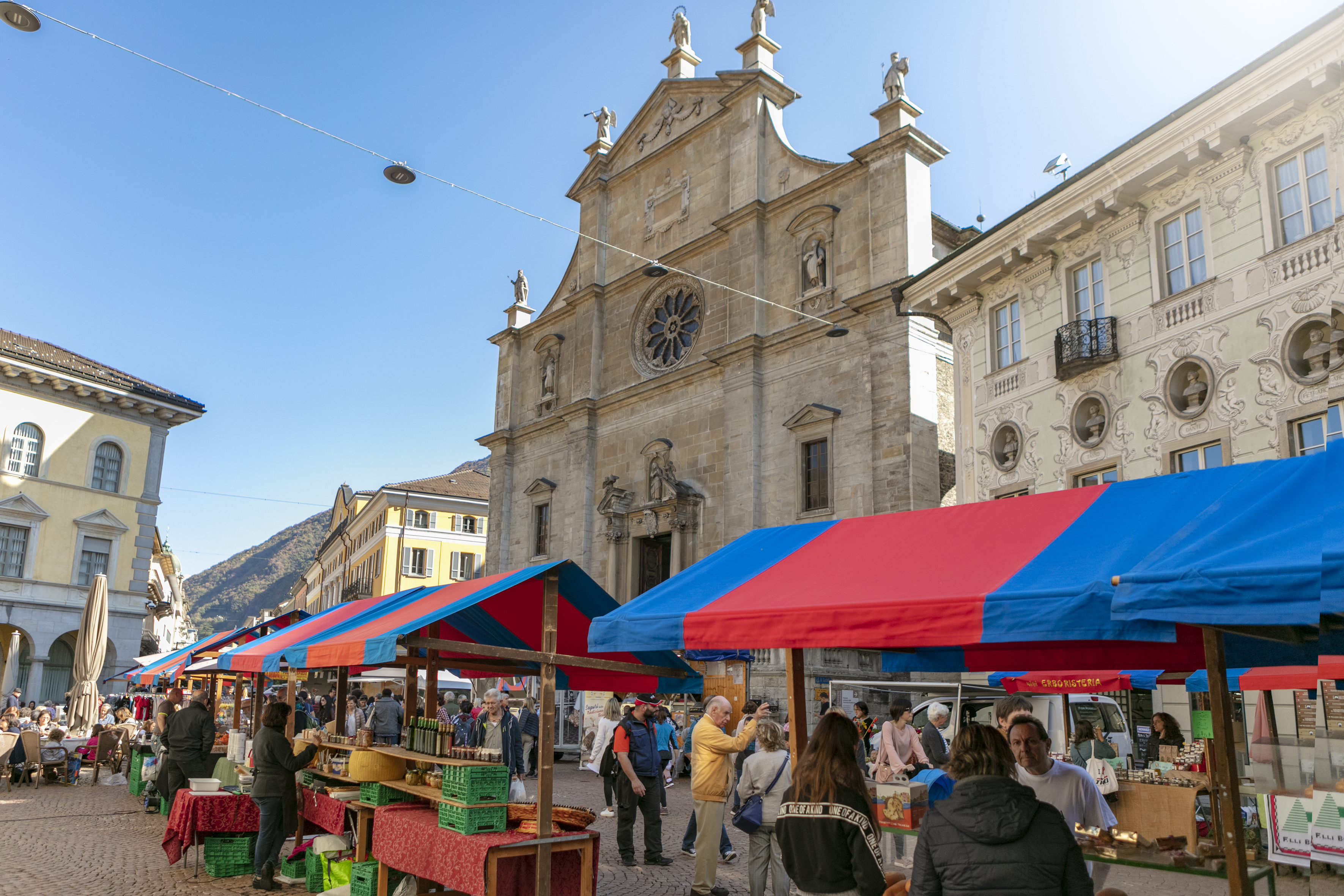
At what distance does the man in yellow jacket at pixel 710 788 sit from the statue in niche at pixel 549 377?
2589 cm

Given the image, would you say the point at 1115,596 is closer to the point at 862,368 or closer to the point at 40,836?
the point at 40,836

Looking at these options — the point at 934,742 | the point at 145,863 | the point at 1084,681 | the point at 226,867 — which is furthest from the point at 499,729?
the point at 1084,681

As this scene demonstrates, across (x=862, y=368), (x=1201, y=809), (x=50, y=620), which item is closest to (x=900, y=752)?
(x=1201, y=809)

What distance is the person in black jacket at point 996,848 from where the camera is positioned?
346cm

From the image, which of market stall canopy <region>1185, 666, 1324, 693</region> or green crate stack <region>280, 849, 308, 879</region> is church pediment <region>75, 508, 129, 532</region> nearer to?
green crate stack <region>280, 849, 308, 879</region>

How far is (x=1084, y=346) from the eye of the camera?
15.9 meters

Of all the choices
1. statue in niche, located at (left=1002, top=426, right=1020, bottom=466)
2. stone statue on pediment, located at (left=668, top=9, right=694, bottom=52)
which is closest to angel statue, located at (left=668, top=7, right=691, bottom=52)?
stone statue on pediment, located at (left=668, top=9, right=694, bottom=52)

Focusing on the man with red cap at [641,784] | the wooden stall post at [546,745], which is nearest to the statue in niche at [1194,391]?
the man with red cap at [641,784]

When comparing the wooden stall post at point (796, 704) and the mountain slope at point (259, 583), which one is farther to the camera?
the mountain slope at point (259, 583)

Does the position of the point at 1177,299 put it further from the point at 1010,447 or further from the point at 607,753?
the point at 607,753

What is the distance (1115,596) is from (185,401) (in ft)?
120

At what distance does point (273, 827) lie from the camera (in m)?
9.20

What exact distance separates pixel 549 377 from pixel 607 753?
23732 millimetres

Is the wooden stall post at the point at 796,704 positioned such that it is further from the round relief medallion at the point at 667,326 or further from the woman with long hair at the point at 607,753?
the round relief medallion at the point at 667,326
